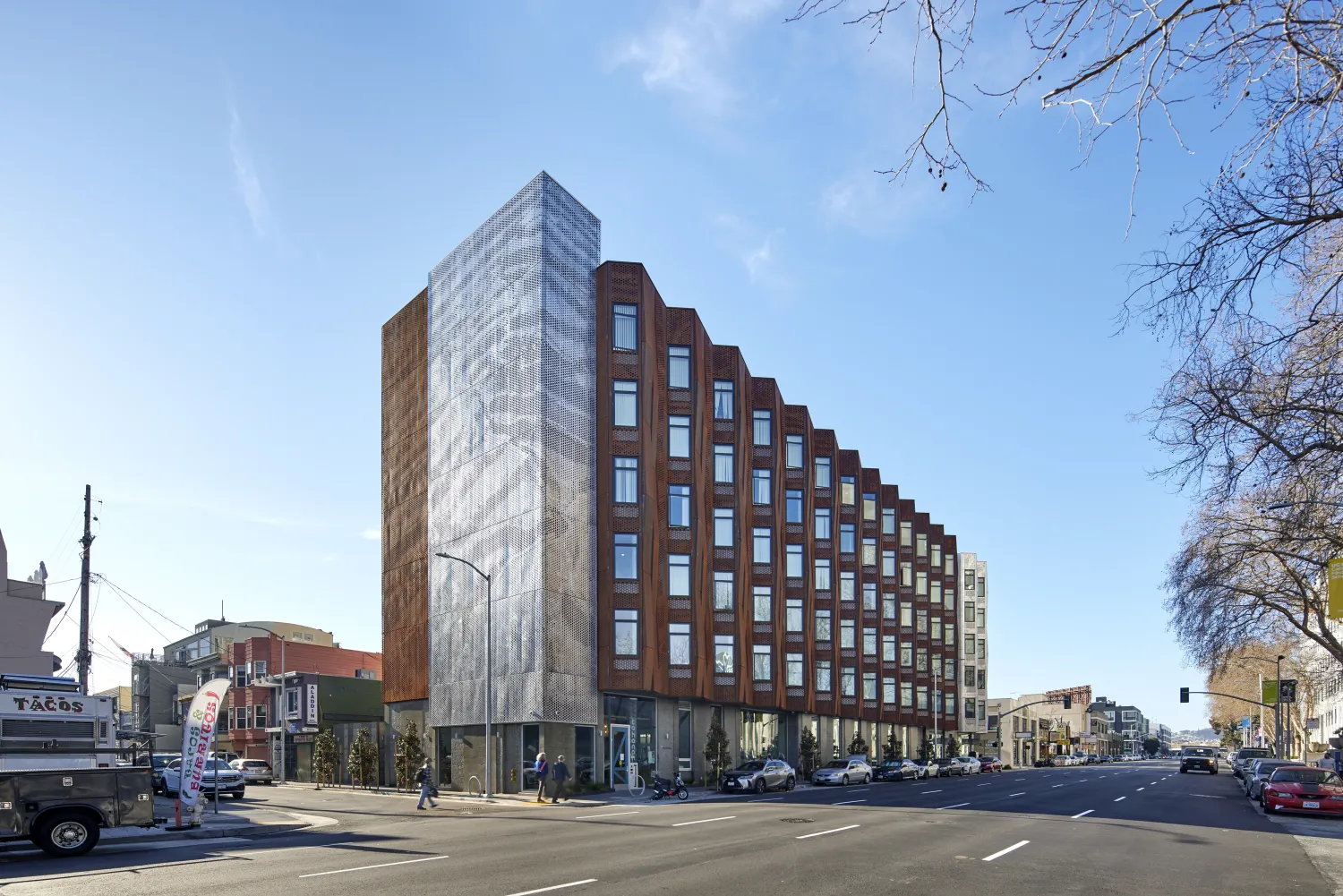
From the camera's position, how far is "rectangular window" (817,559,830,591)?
6956 centimetres

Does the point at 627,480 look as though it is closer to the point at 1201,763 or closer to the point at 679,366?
the point at 679,366

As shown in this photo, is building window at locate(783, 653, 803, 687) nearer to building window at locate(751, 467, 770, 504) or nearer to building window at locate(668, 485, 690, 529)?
building window at locate(751, 467, 770, 504)

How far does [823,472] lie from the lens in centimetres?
7238

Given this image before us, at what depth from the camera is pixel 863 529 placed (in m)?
81.0

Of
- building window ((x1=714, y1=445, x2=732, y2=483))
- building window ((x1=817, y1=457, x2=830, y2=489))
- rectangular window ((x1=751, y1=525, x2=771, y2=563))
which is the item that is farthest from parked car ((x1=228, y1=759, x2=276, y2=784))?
building window ((x1=817, y1=457, x2=830, y2=489))

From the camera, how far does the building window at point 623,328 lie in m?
48.4

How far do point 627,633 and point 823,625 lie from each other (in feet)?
84.1

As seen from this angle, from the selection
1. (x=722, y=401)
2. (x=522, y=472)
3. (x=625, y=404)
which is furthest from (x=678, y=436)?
(x=522, y=472)

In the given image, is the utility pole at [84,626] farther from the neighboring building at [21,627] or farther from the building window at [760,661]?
the building window at [760,661]

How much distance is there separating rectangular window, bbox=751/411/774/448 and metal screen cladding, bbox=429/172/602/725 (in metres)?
15.8

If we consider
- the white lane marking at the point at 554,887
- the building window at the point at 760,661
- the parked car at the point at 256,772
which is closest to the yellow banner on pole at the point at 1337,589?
the white lane marking at the point at 554,887

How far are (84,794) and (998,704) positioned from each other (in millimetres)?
138226

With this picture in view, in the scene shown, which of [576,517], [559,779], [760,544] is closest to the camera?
[559,779]

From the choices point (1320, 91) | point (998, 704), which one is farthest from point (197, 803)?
point (998, 704)
